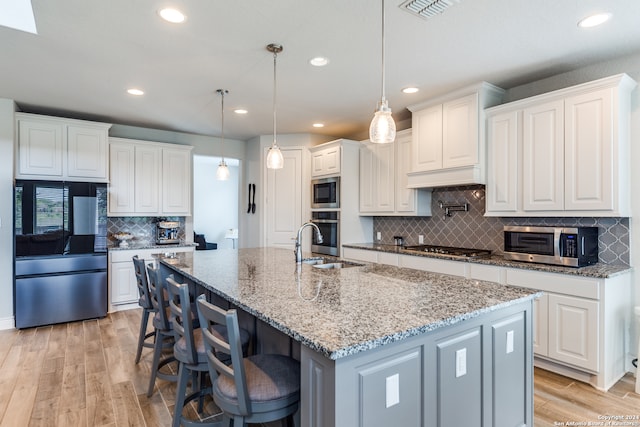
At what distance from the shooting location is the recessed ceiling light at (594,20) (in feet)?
7.53

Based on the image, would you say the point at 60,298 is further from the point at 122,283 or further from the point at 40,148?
the point at 40,148

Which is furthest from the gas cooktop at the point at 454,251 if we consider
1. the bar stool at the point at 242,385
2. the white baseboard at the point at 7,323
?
the white baseboard at the point at 7,323

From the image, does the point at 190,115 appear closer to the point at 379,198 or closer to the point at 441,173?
the point at 379,198

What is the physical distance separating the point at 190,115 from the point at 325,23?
2846 mm

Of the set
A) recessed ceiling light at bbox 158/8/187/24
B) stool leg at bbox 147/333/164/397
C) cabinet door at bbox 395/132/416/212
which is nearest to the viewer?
recessed ceiling light at bbox 158/8/187/24

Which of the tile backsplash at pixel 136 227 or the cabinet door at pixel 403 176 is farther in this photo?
the tile backsplash at pixel 136 227

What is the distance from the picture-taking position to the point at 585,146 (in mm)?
2848

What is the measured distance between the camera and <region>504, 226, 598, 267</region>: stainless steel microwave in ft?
9.27

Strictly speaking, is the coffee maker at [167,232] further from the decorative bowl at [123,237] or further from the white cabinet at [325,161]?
the white cabinet at [325,161]

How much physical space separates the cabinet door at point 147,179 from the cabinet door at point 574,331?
492 cm

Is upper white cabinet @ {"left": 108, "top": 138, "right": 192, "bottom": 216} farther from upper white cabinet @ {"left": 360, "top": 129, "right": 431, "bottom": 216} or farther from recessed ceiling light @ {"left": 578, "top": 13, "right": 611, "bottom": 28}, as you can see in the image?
recessed ceiling light @ {"left": 578, "top": 13, "right": 611, "bottom": 28}

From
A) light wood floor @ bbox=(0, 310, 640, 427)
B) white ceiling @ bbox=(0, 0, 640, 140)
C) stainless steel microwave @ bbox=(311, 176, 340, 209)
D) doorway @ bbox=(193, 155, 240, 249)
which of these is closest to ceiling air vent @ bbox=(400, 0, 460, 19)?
white ceiling @ bbox=(0, 0, 640, 140)

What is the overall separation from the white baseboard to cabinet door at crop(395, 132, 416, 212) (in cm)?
468

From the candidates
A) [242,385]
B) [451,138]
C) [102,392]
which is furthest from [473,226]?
[102,392]
